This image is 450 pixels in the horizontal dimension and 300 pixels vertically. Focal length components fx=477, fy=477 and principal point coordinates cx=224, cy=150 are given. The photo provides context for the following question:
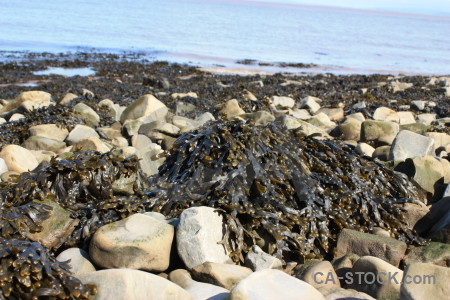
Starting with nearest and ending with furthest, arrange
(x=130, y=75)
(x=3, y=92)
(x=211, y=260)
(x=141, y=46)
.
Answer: (x=211, y=260), (x=3, y=92), (x=130, y=75), (x=141, y=46)

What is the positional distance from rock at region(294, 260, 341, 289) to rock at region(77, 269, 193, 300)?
82 cm

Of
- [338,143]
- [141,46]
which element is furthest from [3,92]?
[141,46]

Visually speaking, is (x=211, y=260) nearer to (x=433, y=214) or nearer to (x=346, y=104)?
(x=433, y=214)

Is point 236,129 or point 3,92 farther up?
point 236,129

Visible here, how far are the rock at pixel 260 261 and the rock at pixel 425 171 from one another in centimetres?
199

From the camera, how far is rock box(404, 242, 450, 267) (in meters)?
3.10

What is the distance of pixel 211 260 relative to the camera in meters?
2.98

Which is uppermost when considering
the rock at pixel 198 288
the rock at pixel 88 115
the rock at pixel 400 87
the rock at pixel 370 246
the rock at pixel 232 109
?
the rock at pixel 400 87

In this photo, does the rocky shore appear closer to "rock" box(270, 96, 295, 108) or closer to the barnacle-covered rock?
the barnacle-covered rock

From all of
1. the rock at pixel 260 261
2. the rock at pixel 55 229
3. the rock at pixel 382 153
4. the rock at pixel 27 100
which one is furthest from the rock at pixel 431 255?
the rock at pixel 27 100

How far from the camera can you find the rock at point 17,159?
451cm

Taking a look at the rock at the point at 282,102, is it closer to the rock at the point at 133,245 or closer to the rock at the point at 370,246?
the rock at the point at 370,246

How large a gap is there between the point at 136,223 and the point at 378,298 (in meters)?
1.51

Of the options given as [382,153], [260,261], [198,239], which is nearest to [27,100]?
[382,153]
